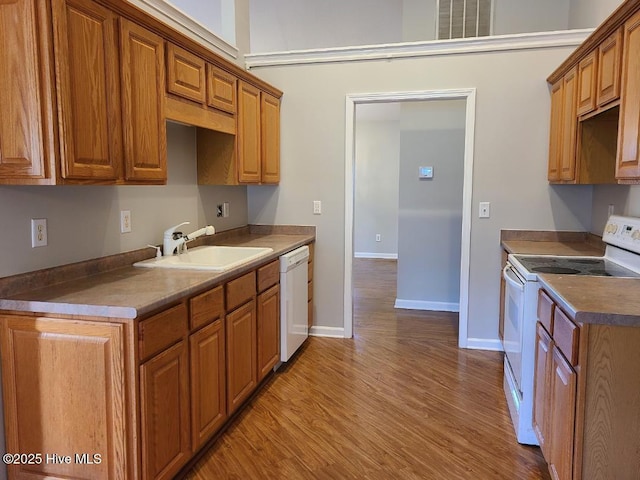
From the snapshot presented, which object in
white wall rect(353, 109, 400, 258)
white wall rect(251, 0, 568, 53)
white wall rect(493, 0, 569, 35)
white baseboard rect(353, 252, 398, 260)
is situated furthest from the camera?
white baseboard rect(353, 252, 398, 260)

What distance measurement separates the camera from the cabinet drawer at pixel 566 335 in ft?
5.55

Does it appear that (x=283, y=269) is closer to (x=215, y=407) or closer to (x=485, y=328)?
(x=215, y=407)

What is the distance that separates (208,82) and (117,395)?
5.98 feet

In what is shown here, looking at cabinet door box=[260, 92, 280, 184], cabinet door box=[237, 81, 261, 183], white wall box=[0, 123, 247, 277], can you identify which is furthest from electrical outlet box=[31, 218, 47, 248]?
cabinet door box=[260, 92, 280, 184]

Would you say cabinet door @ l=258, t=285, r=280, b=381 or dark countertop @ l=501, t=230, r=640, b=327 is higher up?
dark countertop @ l=501, t=230, r=640, b=327

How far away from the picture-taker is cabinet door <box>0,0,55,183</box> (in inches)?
63.5

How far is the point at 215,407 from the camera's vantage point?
2318mm

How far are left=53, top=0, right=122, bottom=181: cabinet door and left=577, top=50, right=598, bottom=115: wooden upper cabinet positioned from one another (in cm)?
244

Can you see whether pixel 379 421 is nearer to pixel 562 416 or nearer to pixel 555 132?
pixel 562 416

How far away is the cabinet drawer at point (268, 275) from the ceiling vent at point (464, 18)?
2846mm

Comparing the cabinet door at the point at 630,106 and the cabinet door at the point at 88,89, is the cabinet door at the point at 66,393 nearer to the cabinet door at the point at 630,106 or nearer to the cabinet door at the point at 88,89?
the cabinet door at the point at 88,89

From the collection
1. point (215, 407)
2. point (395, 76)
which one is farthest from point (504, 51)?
point (215, 407)

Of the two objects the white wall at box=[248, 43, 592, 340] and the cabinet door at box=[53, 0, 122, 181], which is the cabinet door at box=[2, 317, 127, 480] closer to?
the cabinet door at box=[53, 0, 122, 181]

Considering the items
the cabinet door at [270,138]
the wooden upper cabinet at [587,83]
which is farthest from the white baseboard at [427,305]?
the wooden upper cabinet at [587,83]
